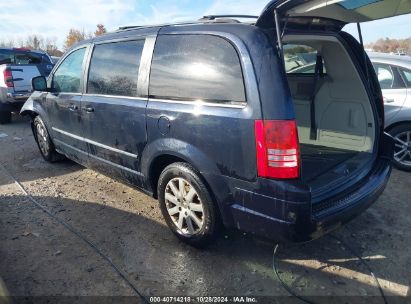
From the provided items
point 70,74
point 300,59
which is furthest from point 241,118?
point 70,74

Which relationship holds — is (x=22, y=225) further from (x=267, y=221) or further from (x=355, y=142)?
(x=355, y=142)

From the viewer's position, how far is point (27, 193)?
434cm

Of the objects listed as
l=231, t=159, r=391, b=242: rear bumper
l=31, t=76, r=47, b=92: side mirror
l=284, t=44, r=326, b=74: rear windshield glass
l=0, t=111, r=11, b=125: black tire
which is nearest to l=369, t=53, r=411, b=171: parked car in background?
l=284, t=44, r=326, b=74: rear windshield glass

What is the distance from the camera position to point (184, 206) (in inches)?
119

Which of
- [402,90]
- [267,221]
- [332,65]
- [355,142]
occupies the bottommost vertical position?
[267,221]

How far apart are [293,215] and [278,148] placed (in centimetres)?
46

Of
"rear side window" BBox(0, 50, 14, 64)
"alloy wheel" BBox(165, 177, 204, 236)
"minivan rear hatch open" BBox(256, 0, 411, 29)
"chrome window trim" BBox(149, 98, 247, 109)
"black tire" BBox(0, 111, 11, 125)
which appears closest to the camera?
"minivan rear hatch open" BBox(256, 0, 411, 29)

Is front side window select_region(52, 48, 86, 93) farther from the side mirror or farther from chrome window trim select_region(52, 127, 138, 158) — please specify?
chrome window trim select_region(52, 127, 138, 158)

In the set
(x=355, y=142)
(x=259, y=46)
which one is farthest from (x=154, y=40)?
(x=355, y=142)

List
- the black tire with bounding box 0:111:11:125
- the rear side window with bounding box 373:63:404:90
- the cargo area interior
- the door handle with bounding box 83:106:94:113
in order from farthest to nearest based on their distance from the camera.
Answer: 1. the black tire with bounding box 0:111:11:125
2. the rear side window with bounding box 373:63:404:90
3. the door handle with bounding box 83:106:94:113
4. the cargo area interior

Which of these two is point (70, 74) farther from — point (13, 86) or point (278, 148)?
point (13, 86)

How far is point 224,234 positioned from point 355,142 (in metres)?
1.67

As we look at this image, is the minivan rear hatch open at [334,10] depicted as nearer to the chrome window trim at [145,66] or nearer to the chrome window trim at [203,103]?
the chrome window trim at [203,103]

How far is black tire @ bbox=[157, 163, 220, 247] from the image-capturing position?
9.09 feet
